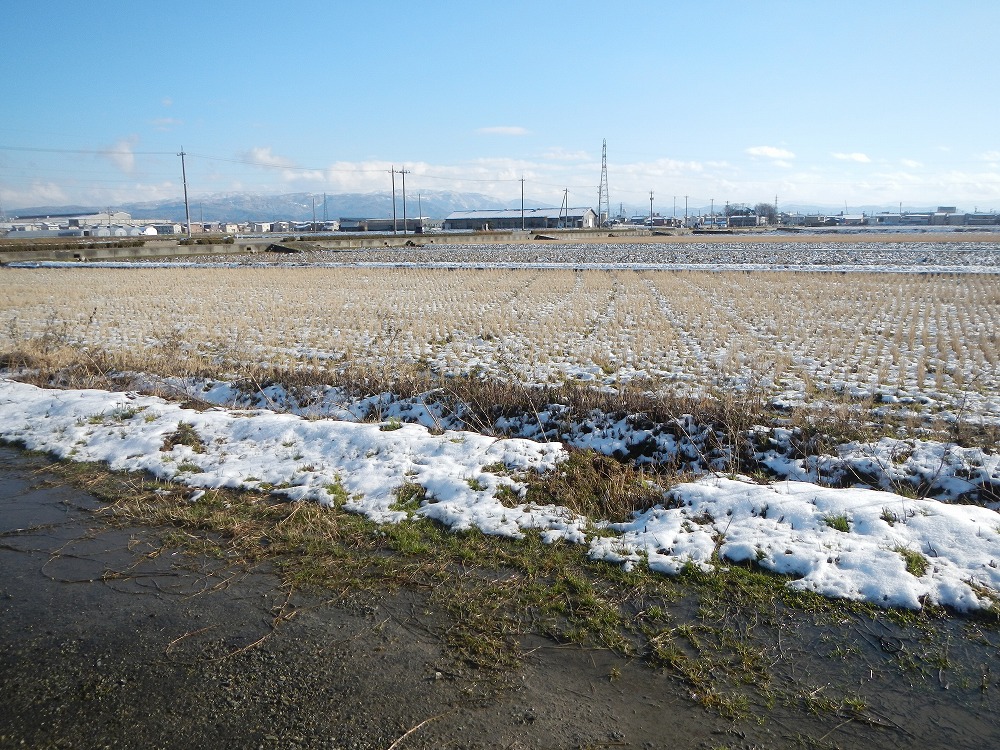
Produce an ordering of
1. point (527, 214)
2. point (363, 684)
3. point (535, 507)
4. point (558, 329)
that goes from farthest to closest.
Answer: point (527, 214) < point (558, 329) < point (535, 507) < point (363, 684)

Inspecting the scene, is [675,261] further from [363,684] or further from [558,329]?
[363,684]

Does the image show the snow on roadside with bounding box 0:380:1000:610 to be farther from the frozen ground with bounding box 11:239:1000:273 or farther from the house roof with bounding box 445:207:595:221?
the house roof with bounding box 445:207:595:221

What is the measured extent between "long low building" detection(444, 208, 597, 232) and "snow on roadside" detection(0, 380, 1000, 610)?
5412 inches

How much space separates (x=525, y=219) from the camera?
6088 inches

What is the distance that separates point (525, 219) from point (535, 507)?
499ft

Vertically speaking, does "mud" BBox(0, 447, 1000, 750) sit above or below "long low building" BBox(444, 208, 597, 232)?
below

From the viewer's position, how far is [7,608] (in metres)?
5.28

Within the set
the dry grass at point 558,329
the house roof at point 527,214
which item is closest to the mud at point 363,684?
the dry grass at point 558,329

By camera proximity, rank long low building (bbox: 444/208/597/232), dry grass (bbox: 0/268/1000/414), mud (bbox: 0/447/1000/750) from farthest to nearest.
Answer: long low building (bbox: 444/208/597/232)
dry grass (bbox: 0/268/1000/414)
mud (bbox: 0/447/1000/750)

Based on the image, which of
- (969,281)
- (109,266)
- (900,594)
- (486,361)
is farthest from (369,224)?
(900,594)

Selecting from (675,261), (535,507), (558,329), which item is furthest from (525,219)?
(535,507)

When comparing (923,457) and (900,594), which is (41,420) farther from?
(923,457)

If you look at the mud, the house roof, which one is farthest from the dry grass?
the house roof

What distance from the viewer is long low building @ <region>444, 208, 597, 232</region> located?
14888 centimetres
